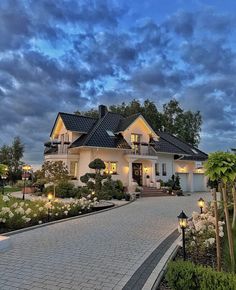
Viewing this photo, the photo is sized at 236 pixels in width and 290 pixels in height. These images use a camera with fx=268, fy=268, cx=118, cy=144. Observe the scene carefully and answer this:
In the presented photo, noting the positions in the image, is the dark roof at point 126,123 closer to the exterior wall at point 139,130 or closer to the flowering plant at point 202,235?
the exterior wall at point 139,130

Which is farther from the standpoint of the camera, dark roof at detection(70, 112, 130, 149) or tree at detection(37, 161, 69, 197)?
dark roof at detection(70, 112, 130, 149)

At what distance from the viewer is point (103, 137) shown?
25297 mm

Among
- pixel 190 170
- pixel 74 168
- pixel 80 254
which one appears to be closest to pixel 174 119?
pixel 190 170

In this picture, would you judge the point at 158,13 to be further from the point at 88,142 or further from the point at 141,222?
the point at 88,142

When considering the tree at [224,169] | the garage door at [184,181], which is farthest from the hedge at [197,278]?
the garage door at [184,181]

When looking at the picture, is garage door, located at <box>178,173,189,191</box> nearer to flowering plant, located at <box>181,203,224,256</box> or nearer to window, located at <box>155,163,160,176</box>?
window, located at <box>155,163,160,176</box>

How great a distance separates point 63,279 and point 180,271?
216cm

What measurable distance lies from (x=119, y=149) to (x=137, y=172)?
369 centimetres

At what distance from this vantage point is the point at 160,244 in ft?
25.4

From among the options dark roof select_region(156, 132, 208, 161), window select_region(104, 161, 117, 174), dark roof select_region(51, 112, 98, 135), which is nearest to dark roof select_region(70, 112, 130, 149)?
dark roof select_region(51, 112, 98, 135)

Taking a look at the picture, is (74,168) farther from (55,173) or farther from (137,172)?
(137,172)

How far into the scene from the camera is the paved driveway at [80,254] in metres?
4.93

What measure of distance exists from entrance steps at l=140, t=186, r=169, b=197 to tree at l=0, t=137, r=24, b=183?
75.7ft

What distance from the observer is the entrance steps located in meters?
23.7
